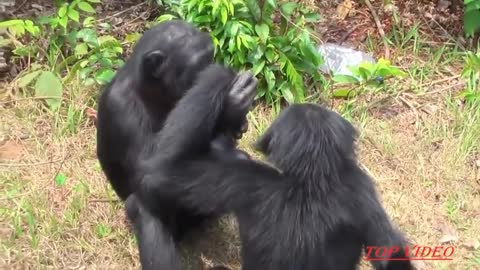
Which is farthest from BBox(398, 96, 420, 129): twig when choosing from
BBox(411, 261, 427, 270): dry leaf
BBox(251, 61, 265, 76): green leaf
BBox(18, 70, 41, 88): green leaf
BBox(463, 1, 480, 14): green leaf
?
BBox(18, 70, 41, 88): green leaf

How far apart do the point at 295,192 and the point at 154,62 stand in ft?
4.35

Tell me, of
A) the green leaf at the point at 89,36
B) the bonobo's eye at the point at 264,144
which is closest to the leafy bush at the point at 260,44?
the green leaf at the point at 89,36

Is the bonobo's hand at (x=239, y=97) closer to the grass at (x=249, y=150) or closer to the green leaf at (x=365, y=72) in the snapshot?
the grass at (x=249, y=150)

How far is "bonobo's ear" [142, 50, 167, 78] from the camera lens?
15.0 feet

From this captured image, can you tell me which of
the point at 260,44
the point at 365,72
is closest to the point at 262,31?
the point at 260,44

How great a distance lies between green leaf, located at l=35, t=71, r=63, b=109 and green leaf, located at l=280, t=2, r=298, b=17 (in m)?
1.72

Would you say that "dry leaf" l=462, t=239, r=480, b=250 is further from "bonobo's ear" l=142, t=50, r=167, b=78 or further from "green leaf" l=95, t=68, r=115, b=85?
"green leaf" l=95, t=68, r=115, b=85

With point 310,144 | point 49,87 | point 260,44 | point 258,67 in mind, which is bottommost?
point 49,87

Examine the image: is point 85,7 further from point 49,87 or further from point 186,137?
point 186,137

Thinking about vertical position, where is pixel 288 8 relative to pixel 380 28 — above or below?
above

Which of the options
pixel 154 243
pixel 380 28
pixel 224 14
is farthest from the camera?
pixel 380 28

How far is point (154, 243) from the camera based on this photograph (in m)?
4.36

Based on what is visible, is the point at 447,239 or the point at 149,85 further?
the point at 447,239

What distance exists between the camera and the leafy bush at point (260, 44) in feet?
19.0
